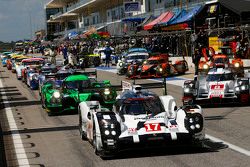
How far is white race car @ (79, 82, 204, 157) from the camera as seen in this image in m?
10.3

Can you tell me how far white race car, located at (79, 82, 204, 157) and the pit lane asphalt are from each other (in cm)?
27

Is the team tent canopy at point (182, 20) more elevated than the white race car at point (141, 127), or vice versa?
the team tent canopy at point (182, 20)

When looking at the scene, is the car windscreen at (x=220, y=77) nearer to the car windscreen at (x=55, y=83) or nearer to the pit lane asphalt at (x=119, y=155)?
→ the pit lane asphalt at (x=119, y=155)

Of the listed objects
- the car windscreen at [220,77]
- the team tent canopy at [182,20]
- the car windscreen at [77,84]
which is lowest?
the car windscreen at [77,84]

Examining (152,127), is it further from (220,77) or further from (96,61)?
(96,61)

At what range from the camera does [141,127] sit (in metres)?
10.6

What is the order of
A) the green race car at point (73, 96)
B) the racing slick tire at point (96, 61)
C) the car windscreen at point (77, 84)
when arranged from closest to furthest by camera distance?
the green race car at point (73, 96) → the car windscreen at point (77, 84) → the racing slick tire at point (96, 61)

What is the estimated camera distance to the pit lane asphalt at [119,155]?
996cm

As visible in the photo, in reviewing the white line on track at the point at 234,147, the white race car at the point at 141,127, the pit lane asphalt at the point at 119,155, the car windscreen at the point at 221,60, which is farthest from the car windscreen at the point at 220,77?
the car windscreen at the point at 221,60

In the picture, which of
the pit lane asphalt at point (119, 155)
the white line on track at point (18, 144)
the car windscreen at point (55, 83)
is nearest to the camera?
the pit lane asphalt at point (119, 155)

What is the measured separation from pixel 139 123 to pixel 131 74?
21875 mm

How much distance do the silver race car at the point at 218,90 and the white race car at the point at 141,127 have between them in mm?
5574

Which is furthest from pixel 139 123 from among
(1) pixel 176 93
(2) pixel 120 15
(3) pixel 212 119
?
(2) pixel 120 15

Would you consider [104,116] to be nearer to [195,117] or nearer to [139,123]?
[139,123]
